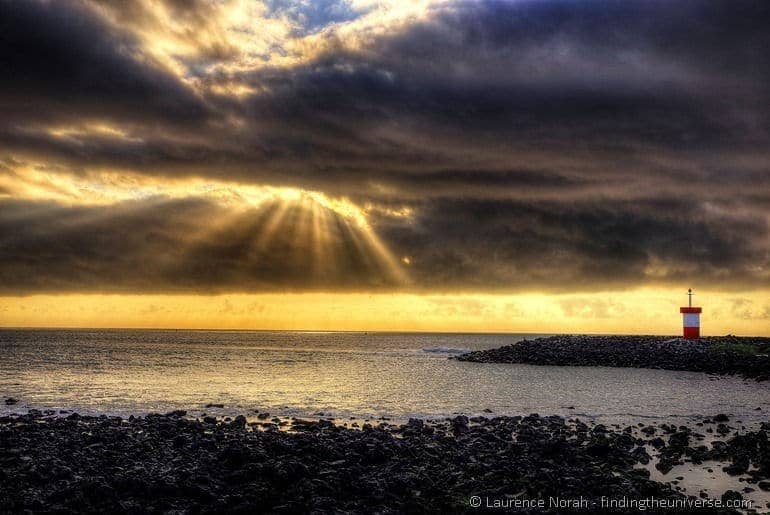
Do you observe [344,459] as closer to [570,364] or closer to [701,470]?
[701,470]

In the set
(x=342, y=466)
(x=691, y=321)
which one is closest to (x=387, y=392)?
(x=342, y=466)

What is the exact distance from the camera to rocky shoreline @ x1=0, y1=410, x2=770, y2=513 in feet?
49.4

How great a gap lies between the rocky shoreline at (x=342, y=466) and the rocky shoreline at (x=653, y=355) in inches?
1631

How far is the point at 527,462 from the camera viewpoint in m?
18.4

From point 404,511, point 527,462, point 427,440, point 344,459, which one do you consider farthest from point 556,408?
point 404,511

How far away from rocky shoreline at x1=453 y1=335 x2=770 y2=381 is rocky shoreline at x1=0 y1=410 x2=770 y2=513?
→ 4143 cm

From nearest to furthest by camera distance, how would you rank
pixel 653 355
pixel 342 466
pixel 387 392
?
pixel 342 466 → pixel 387 392 → pixel 653 355

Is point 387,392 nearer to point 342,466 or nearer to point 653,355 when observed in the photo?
point 342,466

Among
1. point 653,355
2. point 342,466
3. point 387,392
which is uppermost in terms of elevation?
point 653,355

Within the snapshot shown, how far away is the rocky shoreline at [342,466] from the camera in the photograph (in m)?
15.0

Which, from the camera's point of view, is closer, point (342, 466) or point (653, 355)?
point (342, 466)

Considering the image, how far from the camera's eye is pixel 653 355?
2940 inches

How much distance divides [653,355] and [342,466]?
6651cm

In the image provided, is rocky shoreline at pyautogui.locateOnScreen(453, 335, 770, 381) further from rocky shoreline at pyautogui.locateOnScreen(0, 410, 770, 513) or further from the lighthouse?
rocky shoreline at pyautogui.locateOnScreen(0, 410, 770, 513)
